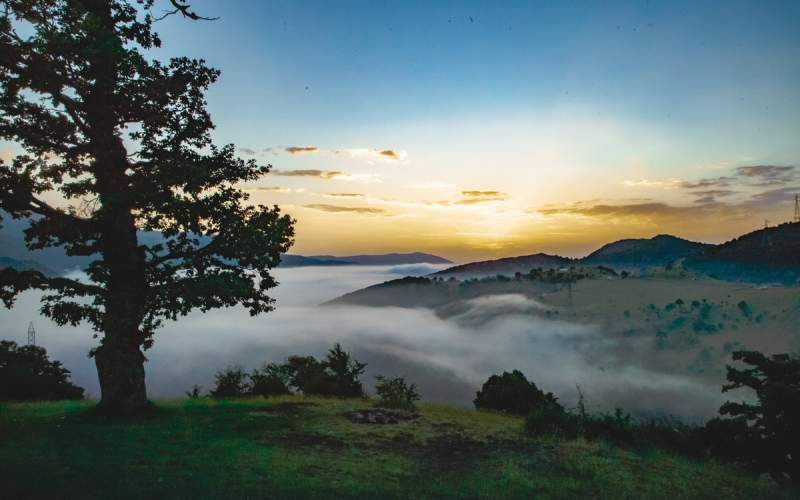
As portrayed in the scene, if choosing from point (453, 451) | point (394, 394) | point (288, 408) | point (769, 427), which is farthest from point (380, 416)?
point (769, 427)

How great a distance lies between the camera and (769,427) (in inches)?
714

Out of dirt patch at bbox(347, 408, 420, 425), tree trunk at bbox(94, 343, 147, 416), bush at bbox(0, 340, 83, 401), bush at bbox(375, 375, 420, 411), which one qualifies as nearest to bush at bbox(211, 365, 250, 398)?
bush at bbox(375, 375, 420, 411)

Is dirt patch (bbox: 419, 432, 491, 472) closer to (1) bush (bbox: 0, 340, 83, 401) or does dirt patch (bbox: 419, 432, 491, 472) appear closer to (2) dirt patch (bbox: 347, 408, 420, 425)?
(2) dirt patch (bbox: 347, 408, 420, 425)

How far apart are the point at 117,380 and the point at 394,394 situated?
12226 millimetres

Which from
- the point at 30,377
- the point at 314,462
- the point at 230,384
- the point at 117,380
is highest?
the point at 117,380

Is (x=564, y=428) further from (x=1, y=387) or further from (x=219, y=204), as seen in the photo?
(x=1, y=387)


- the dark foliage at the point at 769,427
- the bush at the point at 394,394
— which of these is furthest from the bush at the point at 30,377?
the dark foliage at the point at 769,427

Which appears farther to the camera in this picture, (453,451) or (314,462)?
(453,451)

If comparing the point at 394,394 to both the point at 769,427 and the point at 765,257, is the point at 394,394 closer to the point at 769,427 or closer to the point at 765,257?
the point at 769,427

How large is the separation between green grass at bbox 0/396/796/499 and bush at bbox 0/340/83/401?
823 centimetres

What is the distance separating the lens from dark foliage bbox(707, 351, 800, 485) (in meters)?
17.4

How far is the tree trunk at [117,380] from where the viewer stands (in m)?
19.3

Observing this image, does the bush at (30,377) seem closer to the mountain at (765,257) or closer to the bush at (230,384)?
the bush at (230,384)

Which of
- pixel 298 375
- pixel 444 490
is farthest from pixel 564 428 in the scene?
pixel 298 375
